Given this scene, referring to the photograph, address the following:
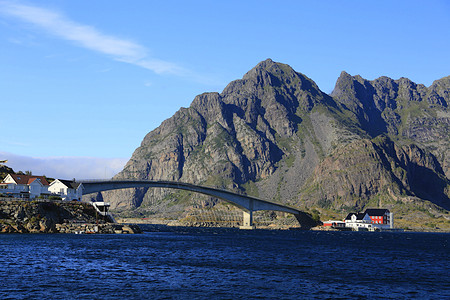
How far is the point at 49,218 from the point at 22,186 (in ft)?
85.9

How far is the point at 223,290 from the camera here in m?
48.0

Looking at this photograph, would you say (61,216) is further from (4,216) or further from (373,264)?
(373,264)

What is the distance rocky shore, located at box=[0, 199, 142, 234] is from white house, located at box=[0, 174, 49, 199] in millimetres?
15152

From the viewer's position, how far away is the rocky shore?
121 m

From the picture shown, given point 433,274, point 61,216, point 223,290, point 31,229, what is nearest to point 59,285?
point 223,290

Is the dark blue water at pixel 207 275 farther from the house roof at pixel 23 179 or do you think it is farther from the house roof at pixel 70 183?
the house roof at pixel 70 183

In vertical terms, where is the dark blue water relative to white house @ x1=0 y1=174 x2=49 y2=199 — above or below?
below

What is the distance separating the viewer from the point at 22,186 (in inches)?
5763

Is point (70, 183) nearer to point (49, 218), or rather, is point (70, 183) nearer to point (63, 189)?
point (63, 189)

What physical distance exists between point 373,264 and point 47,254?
4854 centimetres

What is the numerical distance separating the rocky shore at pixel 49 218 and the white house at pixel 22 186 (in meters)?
15.2

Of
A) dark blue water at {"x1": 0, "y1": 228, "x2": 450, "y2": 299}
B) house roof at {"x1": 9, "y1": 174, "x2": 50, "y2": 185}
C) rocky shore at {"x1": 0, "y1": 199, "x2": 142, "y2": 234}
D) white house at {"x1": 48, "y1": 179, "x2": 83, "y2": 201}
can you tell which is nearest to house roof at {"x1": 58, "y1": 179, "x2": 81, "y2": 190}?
white house at {"x1": 48, "y1": 179, "x2": 83, "y2": 201}

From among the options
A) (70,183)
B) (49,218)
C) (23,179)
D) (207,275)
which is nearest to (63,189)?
(70,183)

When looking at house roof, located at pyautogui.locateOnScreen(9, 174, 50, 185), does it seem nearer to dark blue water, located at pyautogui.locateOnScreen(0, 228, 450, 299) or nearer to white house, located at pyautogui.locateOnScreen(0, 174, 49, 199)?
white house, located at pyautogui.locateOnScreen(0, 174, 49, 199)
